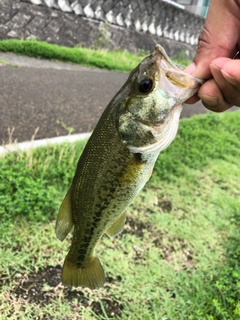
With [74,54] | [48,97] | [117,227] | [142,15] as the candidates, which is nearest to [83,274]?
[117,227]

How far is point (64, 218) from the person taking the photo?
1.93 meters

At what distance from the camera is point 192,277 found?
344 centimetres

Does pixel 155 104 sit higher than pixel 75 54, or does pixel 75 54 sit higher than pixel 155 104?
pixel 155 104

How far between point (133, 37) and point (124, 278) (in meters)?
10.1

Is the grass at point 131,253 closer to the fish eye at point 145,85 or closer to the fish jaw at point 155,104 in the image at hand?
the fish jaw at point 155,104

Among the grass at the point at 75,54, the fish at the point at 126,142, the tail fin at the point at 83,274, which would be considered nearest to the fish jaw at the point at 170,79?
the fish at the point at 126,142

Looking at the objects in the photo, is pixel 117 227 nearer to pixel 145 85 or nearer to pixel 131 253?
pixel 145 85

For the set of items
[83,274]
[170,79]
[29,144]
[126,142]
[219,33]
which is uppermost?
[219,33]

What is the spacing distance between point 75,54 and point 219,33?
7.21 meters

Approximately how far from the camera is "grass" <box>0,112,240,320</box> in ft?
9.63

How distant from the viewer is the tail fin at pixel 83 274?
211 centimetres

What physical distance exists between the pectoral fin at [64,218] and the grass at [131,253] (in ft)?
3.81

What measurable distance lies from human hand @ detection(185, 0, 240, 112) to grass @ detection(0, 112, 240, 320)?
172 centimetres

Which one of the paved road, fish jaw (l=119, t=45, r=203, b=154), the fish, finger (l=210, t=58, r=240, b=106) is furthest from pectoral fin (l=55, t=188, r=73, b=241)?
the paved road
